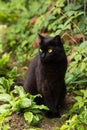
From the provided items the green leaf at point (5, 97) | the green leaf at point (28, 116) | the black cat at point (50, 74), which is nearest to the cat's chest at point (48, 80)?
the black cat at point (50, 74)

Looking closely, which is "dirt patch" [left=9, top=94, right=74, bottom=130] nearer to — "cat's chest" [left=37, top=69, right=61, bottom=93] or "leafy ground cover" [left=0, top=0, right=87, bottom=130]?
"leafy ground cover" [left=0, top=0, right=87, bottom=130]

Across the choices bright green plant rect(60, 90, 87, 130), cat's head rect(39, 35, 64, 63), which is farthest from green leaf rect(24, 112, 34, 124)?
cat's head rect(39, 35, 64, 63)

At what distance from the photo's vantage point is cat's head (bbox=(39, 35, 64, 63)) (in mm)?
5582

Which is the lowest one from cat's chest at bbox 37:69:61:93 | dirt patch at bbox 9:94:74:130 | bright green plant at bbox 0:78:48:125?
dirt patch at bbox 9:94:74:130

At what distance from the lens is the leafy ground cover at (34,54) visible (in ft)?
19.0

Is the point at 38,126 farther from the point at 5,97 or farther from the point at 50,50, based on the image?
the point at 50,50

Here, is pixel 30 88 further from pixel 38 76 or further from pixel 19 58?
pixel 19 58

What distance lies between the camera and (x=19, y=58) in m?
8.51

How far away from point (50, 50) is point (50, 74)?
41 cm

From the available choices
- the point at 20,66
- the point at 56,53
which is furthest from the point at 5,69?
the point at 56,53

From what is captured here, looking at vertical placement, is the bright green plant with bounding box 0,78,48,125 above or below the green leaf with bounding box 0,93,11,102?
below

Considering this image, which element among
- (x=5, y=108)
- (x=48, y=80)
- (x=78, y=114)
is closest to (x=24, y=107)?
(x=5, y=108)

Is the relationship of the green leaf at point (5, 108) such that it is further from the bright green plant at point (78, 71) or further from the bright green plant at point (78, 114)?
the bright green plant at point (78, 71)

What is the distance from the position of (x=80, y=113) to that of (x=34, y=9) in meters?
4.15
